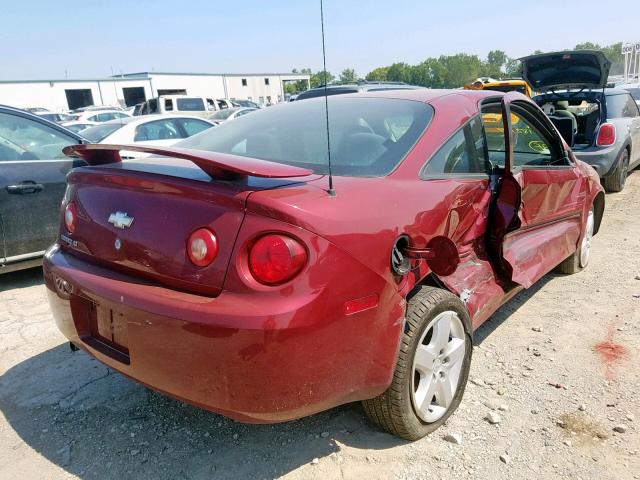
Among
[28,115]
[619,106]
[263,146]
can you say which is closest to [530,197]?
[263,146]

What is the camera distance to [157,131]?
7.73 m

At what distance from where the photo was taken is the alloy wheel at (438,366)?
89.6 inches

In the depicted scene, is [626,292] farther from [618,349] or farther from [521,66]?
[521,66]

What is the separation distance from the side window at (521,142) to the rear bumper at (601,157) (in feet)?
11.5

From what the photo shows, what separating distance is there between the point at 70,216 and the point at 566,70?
753 centimetres

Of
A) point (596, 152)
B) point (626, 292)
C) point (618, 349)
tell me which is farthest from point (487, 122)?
point (596, 152)

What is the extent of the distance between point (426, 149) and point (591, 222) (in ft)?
9.69

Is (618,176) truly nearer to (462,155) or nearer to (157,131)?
(462,155)

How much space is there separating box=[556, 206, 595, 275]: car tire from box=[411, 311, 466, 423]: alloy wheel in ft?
7.52

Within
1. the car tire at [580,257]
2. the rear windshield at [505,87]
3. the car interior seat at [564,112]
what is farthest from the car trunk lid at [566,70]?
the car tire at [580,257]

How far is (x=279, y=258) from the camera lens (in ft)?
5.73

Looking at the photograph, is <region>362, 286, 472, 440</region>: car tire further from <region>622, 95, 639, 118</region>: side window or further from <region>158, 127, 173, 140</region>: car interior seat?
<region>622, 95, 639, 118</region>: side window

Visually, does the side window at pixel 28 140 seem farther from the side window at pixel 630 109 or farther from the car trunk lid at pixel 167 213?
the side window at pixel 630 109

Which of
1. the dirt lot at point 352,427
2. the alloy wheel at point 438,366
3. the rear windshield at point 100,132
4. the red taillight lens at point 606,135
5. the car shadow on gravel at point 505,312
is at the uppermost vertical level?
the rear windshield at point 100,132
